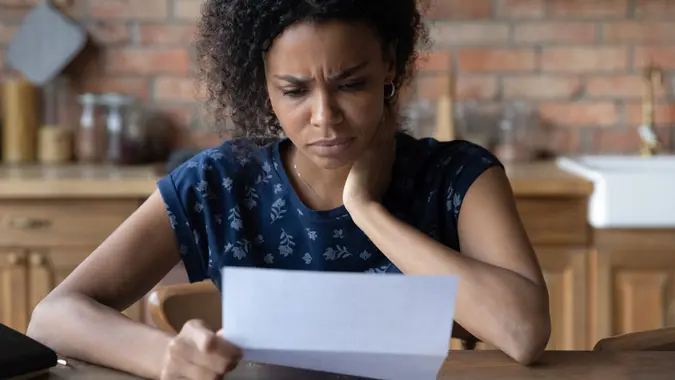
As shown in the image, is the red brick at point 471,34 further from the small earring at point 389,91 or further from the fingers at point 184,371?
the fingers at point 184,371

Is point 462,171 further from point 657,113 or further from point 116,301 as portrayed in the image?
point 657,113

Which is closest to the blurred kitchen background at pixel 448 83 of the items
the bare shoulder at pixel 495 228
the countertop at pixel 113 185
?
the countertop at pixel 113 185

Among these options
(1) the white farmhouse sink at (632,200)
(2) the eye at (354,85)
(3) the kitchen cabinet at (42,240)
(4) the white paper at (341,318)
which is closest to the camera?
(4) the white paper at (341,318)

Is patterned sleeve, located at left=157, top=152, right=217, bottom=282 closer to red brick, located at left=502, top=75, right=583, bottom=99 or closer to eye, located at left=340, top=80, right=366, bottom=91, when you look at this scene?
eye, located at left=340, top=80, right=366, bottom=91

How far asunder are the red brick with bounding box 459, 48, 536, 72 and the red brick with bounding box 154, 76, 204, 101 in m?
0.87

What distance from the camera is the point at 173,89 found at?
2795mm

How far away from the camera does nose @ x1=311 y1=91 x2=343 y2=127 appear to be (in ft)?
3.60

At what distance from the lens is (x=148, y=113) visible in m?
2.79

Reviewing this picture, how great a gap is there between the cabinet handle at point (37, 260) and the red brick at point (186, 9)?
35.4 inches

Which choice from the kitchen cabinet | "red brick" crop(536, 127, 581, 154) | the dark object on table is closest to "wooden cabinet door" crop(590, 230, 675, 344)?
"red brick" crop(536, 127, 581, 154)

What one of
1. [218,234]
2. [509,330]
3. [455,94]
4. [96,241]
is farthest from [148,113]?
[509,330]

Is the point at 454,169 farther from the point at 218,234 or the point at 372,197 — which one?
the point at 218,234

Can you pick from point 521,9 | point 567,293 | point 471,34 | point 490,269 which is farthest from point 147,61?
point 490,269

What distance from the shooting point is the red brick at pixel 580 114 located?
9.02ft
